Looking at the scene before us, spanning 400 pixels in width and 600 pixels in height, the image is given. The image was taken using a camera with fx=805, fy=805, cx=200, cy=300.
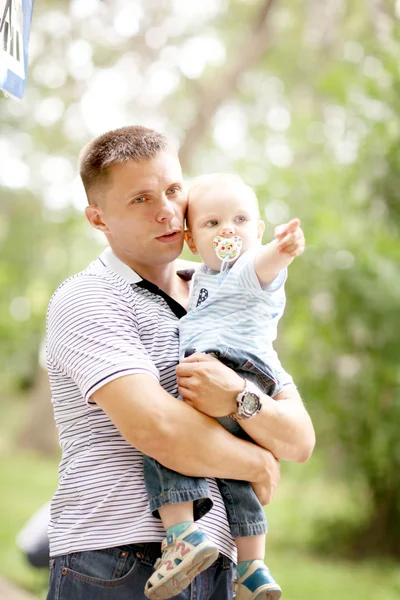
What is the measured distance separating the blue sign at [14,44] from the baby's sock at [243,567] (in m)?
1.07

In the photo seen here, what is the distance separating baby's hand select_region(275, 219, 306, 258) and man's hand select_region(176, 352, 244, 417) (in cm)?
27

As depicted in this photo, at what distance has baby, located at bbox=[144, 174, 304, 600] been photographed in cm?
154

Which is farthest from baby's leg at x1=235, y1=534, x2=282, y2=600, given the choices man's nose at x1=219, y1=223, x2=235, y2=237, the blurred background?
the blurred background

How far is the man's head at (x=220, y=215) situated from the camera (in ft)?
5.88

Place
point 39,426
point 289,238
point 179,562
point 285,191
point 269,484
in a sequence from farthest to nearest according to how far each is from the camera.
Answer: point 39,426 → point 285,191 → point 269,484 → point 289,238 → point 179,562

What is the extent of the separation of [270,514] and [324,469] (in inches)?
97.8

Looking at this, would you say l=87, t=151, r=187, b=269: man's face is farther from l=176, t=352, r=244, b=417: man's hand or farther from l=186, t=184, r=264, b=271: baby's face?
l=176, t=352, r=244, b=417: man's hand

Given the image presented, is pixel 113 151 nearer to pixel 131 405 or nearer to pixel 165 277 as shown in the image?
pixel 165 277

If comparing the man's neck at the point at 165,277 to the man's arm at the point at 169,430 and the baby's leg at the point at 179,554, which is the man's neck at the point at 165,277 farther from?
the baby's leg at the point at 179,554

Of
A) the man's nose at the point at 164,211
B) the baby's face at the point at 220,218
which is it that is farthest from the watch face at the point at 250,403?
the man's nose at the point at 164,211

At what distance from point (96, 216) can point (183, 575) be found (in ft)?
2.66

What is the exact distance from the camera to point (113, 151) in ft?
5.77

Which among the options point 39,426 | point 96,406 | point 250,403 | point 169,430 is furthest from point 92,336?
point 39,426

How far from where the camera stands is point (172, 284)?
1.92 metres
